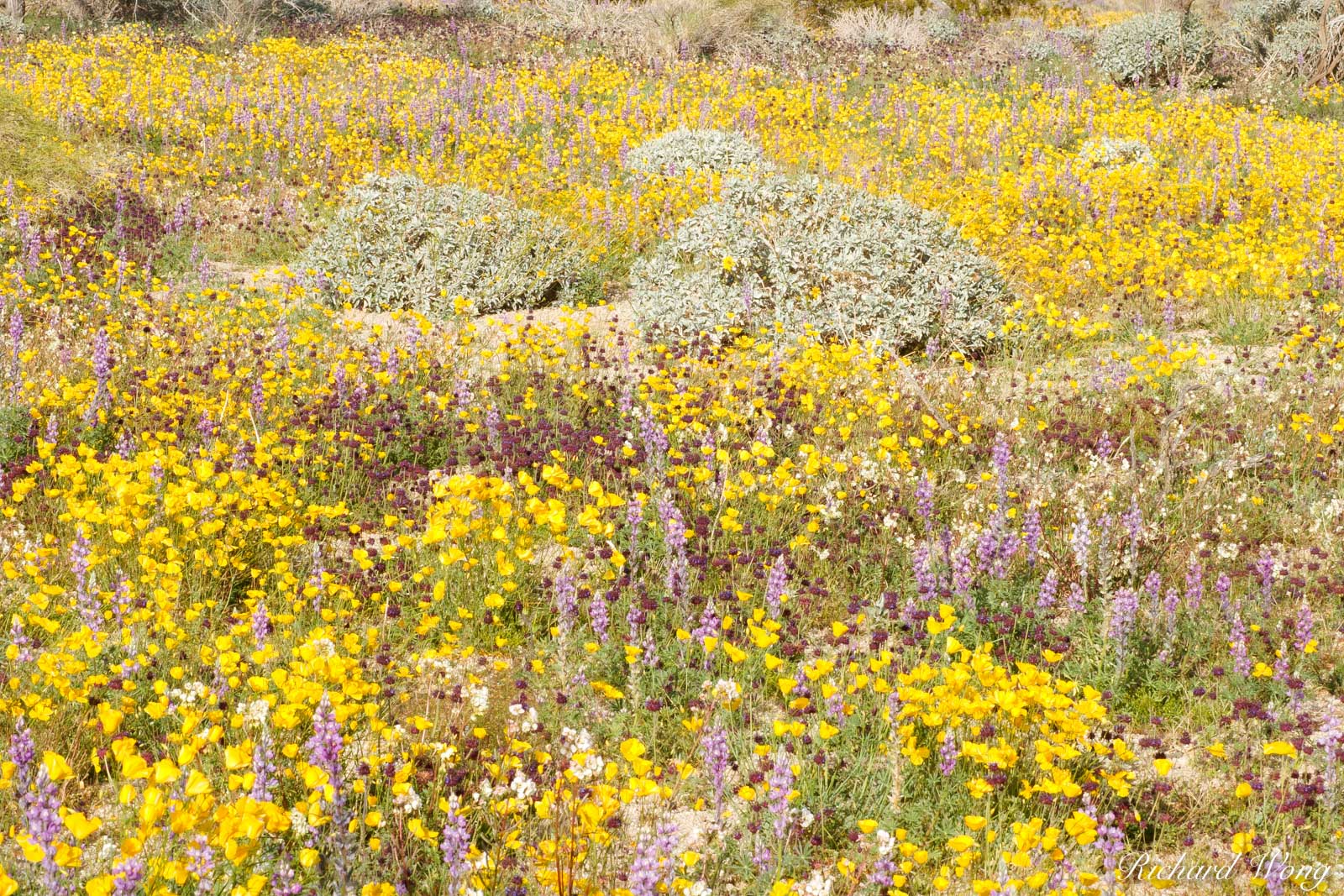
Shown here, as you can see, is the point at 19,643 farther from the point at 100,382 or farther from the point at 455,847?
the point at 100,382

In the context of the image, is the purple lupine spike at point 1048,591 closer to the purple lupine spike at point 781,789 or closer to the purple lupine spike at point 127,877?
the purple lupine spike at point 781,789

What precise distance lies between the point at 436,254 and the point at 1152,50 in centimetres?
1407

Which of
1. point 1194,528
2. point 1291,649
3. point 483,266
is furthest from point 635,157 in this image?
point 1291,649

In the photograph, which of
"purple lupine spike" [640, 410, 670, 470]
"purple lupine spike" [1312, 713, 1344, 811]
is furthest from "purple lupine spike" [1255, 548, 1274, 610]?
"purple lupine spike" [640, 410, 670, 470]

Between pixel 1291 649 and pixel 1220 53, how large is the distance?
18.2 m

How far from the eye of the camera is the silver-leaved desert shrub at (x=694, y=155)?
10.6 m

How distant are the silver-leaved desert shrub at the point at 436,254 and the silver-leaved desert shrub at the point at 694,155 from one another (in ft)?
7.84

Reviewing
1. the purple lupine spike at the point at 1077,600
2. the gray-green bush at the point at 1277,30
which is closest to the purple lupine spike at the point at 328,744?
the purple lupine spike at the point at 1077,600

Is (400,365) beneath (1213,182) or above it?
beneath

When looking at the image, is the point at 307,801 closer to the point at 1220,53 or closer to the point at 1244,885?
the point at 1244,885

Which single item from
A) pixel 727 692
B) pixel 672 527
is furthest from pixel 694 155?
pixel 727 692

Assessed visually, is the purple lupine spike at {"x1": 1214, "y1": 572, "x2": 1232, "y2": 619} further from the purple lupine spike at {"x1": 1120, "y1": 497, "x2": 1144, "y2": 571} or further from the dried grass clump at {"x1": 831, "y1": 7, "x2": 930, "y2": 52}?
the dried grass clump at {"x1": 831, "y1": 7, "x2": 930, "y2": 52}

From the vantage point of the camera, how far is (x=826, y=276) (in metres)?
7.55

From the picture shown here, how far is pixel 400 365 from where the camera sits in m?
6.36
